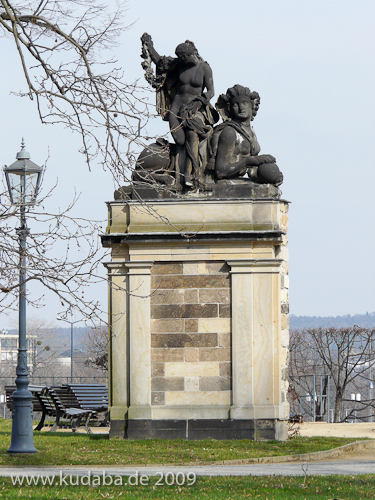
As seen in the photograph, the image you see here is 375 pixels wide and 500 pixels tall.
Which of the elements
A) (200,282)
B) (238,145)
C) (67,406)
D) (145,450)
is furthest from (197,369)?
(67,406)

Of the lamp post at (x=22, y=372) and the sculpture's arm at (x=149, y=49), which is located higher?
the sculpture's arm at (x=149, y=49)

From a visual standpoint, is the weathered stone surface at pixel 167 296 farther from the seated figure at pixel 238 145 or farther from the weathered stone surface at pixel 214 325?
the seated figure at pixel 238 145

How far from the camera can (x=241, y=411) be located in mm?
15805

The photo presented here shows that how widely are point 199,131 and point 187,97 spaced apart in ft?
1.93

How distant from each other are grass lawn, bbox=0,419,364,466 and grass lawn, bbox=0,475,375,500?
2090 millimetres

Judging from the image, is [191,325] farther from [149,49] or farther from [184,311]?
[149,49]

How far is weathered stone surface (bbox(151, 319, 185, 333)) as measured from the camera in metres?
16.0

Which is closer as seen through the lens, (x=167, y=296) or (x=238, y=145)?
(x=167, y=296)

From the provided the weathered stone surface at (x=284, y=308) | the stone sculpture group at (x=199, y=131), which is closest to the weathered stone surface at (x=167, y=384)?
the weathered stone surface at (x=284, y=308)

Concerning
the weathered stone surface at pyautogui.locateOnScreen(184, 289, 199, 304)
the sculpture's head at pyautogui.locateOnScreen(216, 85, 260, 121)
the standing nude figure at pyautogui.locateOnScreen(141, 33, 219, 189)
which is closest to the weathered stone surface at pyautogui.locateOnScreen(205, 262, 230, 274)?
the weathered stone surface at pyautogui.locateOnScreen(184, 289, 199, 304)

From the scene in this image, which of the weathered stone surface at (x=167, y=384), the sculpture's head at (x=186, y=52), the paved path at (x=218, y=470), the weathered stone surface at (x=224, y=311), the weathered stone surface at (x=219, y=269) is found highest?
the sculpture's head at (x=186, y=52)

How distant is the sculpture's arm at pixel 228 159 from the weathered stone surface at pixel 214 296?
175 centimetres

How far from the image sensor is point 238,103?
1691 cm

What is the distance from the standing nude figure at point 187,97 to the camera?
16.5m
